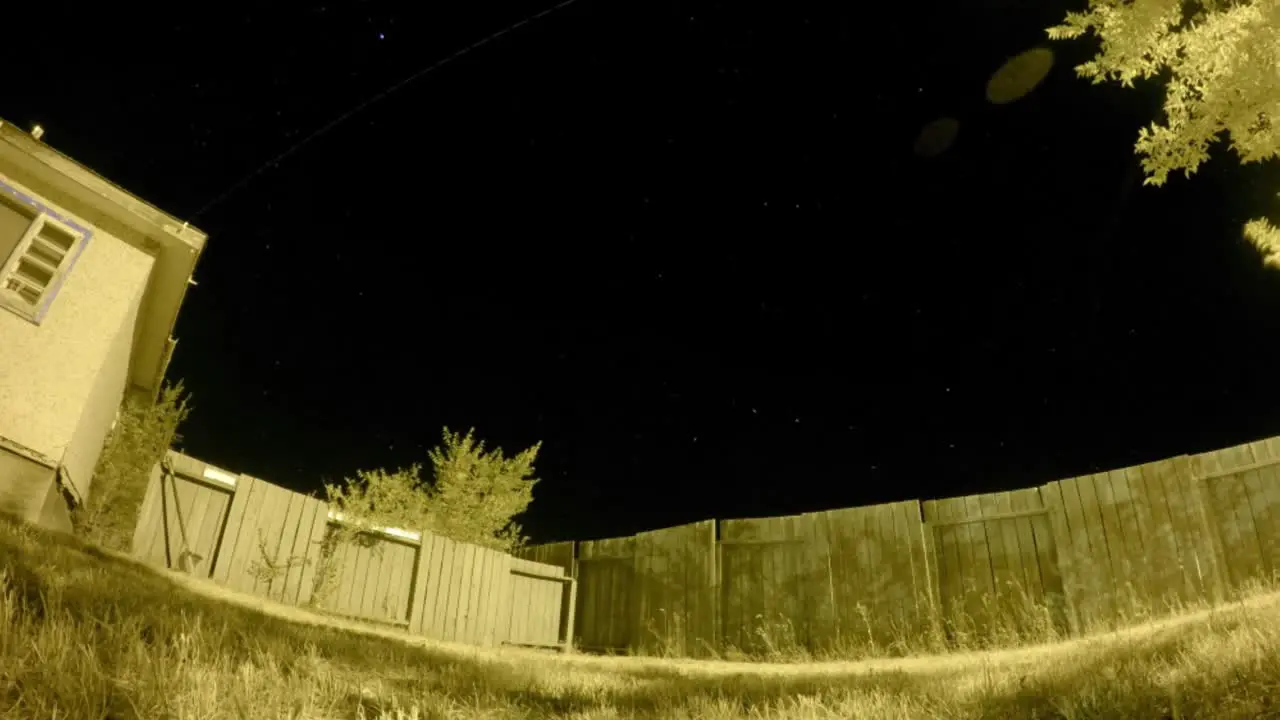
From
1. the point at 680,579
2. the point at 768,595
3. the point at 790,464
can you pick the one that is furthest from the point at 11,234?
the point at 790,464

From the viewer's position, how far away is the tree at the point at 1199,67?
4195 mm

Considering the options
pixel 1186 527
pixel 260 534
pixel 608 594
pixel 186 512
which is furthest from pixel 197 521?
pixel 1186 527

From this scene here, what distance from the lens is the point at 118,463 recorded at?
7.92 metres

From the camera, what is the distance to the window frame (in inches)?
253

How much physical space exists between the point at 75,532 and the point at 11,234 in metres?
2.97

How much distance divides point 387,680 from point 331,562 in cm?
574

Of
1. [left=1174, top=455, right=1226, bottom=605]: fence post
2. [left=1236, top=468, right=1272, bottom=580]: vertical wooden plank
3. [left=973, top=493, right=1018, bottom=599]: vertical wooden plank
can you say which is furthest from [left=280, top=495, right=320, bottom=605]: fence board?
[left=1236, top=468, right=1272, bottom=580]: vertical wooden plank

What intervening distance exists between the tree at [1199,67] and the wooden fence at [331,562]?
879 centimetres

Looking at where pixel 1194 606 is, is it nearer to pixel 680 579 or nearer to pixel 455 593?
pixel 680 579

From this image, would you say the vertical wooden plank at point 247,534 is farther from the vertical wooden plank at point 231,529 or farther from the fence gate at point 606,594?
the fence gate at point 606,594

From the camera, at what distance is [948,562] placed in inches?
326

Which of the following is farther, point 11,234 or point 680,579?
point 680,579

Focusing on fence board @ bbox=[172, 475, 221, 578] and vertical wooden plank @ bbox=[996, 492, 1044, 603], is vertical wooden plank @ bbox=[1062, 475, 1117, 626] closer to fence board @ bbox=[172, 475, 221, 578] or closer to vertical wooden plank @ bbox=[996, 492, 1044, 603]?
vertical wooden plank @ bbox=[996, 492, 1044, 603]

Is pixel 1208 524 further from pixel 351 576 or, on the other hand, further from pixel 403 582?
pixel 351 576
